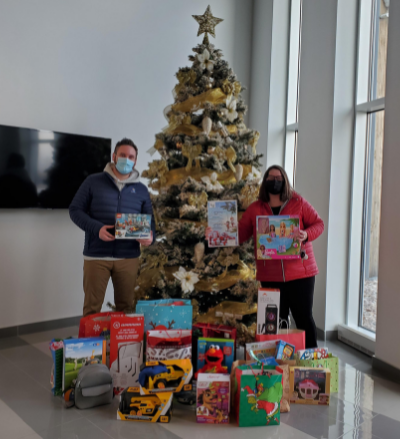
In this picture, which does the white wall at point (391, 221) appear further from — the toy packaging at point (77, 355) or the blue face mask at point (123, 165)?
A: the toy packaging at point (77, 355)

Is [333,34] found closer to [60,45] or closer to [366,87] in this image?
[366,87]

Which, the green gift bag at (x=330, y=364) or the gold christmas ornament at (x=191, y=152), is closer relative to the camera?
the green gift bag at (x=330, y=364)

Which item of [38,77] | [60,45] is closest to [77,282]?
[38,77]

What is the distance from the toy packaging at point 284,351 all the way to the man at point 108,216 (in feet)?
3.83

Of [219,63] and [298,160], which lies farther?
[298,160]

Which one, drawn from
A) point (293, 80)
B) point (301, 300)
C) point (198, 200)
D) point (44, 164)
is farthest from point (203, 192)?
point (293, 80)

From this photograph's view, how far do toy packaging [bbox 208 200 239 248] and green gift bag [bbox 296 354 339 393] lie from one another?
90 centimetres

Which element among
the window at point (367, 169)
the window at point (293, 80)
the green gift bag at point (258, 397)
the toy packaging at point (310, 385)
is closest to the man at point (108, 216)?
the green gift bag at point (258, 397)

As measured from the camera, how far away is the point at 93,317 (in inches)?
109

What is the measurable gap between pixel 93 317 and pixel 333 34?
130 inches

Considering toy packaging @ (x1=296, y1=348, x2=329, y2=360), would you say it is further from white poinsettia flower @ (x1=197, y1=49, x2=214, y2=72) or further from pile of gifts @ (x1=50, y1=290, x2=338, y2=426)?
white poinsettia flower @ (x1=197, y1=49, x2=214, y2=72)

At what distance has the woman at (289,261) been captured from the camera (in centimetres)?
292

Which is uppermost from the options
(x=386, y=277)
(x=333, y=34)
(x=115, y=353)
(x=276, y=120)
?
(x=333, y=34)

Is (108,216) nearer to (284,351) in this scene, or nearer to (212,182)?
(212,182)
